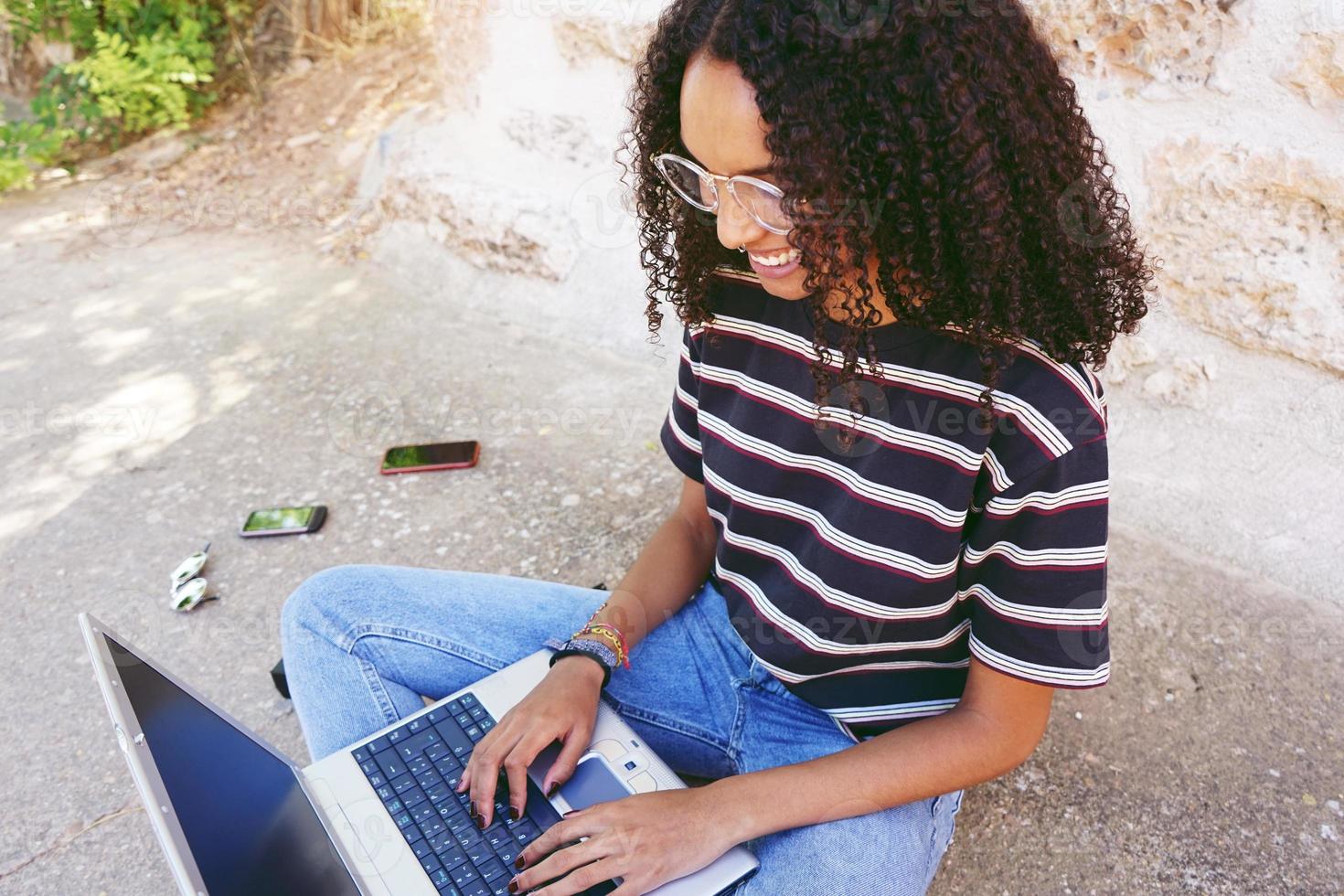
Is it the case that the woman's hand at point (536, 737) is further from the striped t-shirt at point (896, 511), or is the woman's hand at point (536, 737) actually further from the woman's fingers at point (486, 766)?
the striped t-shirt at point (896, 511)

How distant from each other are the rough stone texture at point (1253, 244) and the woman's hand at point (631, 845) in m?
1.55

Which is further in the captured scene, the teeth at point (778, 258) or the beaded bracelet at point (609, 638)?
the beaded bracelet at point (609, 638)

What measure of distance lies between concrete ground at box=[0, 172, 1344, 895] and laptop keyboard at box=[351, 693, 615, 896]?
46 centimetres

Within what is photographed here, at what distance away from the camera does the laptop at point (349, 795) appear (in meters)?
0.98

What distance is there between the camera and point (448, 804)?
4.26 ft

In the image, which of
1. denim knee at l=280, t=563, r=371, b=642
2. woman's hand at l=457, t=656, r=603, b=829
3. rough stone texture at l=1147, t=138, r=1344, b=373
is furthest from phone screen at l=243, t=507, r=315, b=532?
rough stone texture at l=1147, t=138, r=1344, b=373

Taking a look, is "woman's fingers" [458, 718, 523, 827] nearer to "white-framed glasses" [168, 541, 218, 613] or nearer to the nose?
the nose

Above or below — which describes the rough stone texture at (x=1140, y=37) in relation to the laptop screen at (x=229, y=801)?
above

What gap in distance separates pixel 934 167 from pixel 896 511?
428 mm

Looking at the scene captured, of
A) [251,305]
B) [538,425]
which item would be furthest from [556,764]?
[251,305]

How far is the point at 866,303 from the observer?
3.91ft

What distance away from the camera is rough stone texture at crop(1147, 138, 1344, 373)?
6.05 ft

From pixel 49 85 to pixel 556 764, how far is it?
5679mm

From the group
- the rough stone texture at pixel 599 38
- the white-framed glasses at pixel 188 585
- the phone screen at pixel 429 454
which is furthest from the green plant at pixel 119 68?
the white-framed glasses at pixel 188 585
